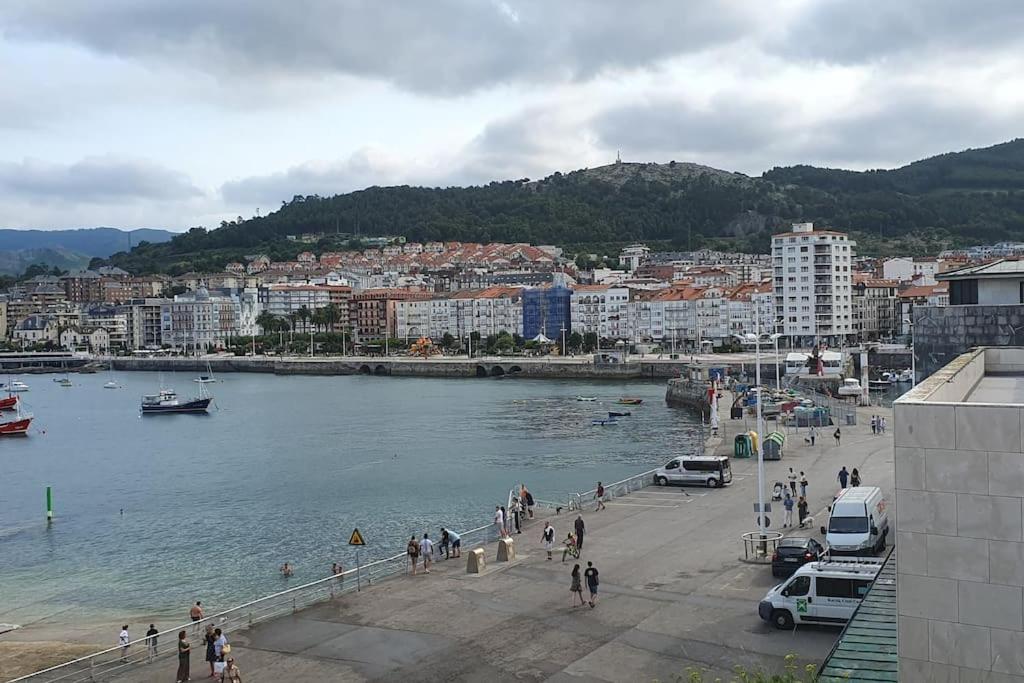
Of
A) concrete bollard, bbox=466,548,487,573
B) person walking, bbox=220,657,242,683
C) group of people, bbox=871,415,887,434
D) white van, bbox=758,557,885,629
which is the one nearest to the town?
group of people, bbox=871,415,887,434

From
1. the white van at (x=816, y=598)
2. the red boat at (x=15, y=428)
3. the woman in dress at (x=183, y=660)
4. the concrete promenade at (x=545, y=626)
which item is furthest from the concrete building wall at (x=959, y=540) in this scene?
the red boat at (x=15, y=428)

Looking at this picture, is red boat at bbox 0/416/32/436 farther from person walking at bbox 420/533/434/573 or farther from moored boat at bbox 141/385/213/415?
person walking at bbox 420/533/434/573

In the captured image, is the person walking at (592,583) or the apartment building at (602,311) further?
the apartment building at (602,311)

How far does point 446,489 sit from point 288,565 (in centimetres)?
1152

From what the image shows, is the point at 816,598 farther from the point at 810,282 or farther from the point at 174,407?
the point at 810,282

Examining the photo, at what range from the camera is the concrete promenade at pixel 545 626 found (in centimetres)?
1281

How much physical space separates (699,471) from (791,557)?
31.9ft

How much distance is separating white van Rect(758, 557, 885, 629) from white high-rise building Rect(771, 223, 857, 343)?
271ft

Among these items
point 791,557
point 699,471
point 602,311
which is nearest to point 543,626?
point 791,557

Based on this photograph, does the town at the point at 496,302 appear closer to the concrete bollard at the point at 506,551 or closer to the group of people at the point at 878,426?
the group of people at the point at 878,426

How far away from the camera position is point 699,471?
1020 inches

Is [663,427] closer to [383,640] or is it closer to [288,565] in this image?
[288,565]

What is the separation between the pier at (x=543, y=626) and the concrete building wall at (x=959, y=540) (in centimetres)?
511

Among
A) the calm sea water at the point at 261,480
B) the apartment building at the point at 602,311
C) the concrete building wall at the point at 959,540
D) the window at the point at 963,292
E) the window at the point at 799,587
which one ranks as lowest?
the calm sea water at the point at 261,480
